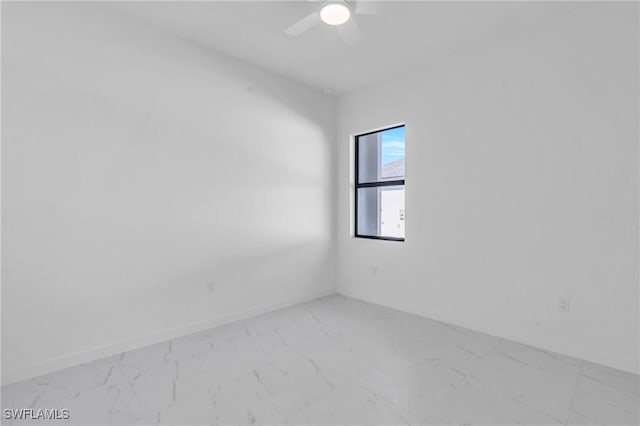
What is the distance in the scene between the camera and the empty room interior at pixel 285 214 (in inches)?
78.5

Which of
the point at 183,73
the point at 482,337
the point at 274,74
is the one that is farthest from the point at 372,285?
the point at 183,73

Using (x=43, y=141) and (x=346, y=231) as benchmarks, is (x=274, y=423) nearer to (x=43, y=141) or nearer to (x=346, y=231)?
(x=43, y=141)

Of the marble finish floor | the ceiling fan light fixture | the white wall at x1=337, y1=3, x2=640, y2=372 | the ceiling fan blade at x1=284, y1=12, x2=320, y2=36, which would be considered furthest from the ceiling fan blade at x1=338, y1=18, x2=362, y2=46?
the marble finish floor

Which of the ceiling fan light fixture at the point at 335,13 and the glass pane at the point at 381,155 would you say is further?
the glass pane at the point at 381,155

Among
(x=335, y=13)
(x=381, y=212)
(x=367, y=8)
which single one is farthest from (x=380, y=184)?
(x=335, y=13)

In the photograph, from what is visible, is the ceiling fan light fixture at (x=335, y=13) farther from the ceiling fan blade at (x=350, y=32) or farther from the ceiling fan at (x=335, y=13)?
the ceiling fan blade at (x=350, y=32)

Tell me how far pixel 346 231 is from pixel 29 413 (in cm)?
314

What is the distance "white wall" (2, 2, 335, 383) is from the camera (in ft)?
6.86

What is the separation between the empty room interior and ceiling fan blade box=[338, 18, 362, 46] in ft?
0.08

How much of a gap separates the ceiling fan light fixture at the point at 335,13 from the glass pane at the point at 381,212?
1.91 m

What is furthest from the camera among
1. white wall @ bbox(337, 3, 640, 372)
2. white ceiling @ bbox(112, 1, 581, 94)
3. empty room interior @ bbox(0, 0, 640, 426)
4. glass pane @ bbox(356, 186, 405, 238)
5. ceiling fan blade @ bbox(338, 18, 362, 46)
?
glass pane @ bbox(356, 186, 405, 238)

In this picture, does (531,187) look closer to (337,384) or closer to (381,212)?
(381,212)

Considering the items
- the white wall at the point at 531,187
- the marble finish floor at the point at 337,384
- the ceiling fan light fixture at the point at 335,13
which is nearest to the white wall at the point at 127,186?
the marble finish floor at the point at 337,384

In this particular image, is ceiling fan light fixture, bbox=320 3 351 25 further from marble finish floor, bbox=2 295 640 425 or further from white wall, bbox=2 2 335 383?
marble finish floor, bbox=2 295 640 425
